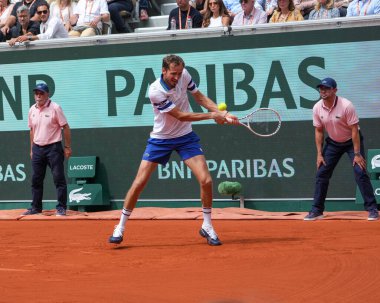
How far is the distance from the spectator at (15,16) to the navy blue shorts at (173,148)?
21.7 ft

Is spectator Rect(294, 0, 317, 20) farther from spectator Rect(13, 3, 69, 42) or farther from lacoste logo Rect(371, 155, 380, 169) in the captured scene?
spectator Rect(13, 3, 69, 42)

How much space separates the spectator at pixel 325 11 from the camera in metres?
13.0

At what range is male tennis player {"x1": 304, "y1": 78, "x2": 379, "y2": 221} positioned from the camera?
37.2ft

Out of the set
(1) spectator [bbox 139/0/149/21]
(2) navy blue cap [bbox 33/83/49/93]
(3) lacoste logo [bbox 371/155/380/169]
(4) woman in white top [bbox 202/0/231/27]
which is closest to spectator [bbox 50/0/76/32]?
(1) spectator [bbox 139/0/149/21]

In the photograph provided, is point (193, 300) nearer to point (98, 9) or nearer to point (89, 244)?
point (89, 244)

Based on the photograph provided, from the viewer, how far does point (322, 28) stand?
12508mm

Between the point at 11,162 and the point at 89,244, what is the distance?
188 inches

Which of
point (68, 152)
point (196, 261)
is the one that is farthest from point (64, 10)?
point (196, 261)

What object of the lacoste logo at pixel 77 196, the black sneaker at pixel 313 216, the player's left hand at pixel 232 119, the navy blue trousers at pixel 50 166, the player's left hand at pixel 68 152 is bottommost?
the lacoste logo at pixel 77 196

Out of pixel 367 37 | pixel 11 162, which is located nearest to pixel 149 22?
pixel 11 162

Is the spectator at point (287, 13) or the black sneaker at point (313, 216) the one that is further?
the spectator at point (287, 13)

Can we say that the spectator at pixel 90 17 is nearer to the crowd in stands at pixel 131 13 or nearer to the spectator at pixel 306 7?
the crowd in stands at pixel 131 13

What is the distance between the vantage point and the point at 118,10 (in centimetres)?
1529

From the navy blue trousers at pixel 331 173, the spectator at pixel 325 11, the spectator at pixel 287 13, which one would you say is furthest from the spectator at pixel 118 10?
the navy blue trousers at pixel 331 173
